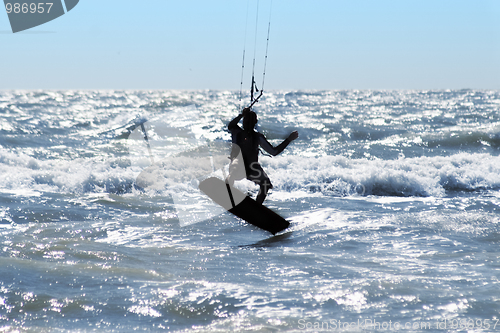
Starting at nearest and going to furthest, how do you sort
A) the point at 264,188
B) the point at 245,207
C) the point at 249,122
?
the point at 249,122 → the point at 264,188 → the point at 245,207

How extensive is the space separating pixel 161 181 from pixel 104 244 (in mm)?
5488

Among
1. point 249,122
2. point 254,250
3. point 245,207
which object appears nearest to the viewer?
point 254,250

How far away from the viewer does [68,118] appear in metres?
28.0

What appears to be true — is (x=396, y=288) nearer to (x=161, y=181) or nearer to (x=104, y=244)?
(x=104, y=244)

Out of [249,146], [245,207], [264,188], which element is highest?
[249,146]

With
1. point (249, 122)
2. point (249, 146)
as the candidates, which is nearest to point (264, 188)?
point (249, 146)

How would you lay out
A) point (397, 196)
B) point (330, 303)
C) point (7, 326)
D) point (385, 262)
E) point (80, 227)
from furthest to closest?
point (397, 196), point (80, 227), point (385, 262), point (330, 303), point (7, 326)

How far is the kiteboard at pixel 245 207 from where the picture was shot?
A: 23.9ft

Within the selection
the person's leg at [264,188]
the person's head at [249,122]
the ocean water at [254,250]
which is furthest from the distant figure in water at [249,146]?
the ocean water at [254,250]

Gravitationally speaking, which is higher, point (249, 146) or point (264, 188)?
point (249, 146)

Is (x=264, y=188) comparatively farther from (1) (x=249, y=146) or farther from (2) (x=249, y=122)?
(2) (x=249, y=122)

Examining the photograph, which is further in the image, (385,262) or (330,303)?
(385,262)

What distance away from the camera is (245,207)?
7.32 metres

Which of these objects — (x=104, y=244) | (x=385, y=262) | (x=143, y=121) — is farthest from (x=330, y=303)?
(x=143, y=121)
